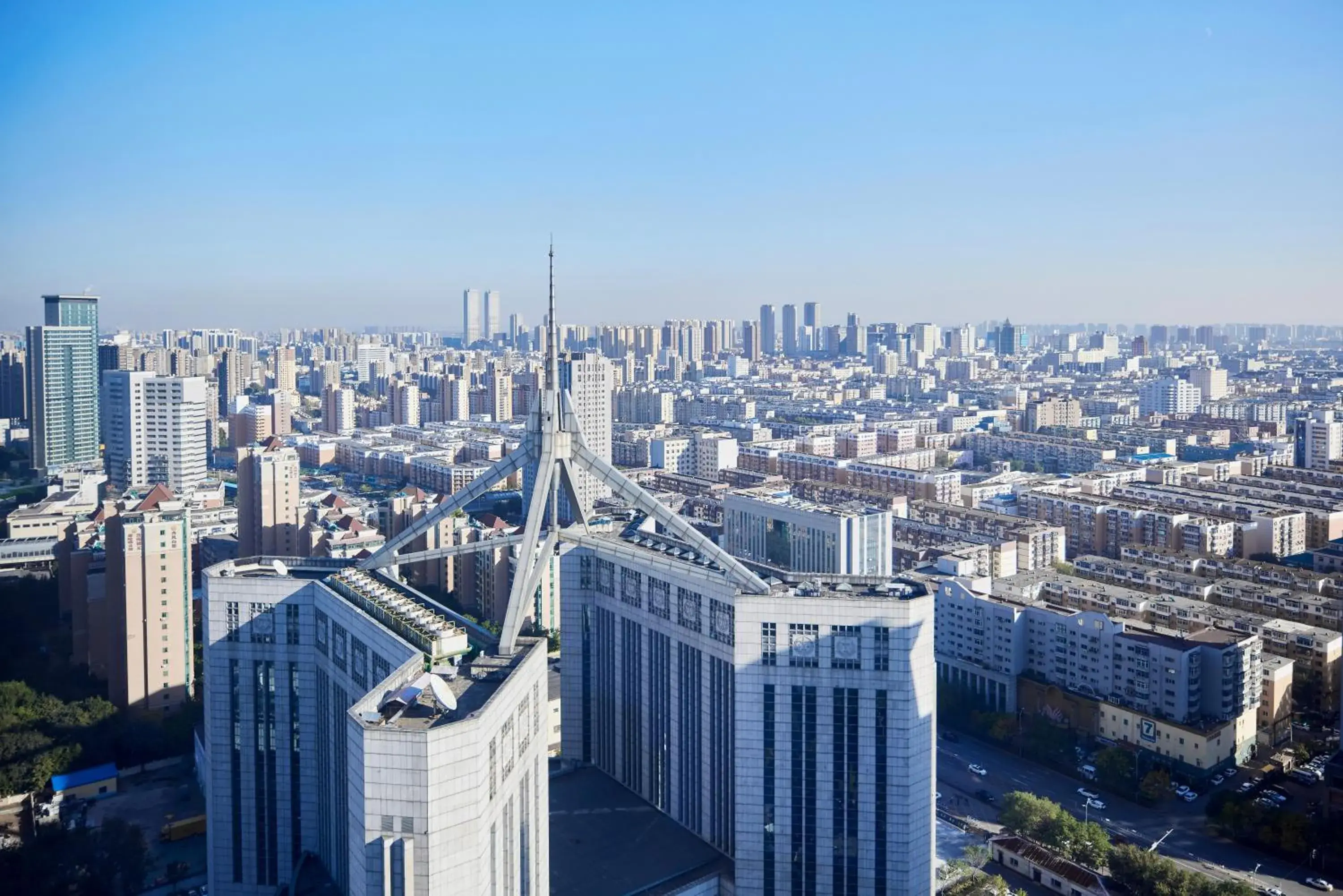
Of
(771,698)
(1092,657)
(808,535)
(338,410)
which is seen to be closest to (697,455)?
(338,410)

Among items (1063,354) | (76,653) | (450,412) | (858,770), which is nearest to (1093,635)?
(858,770)

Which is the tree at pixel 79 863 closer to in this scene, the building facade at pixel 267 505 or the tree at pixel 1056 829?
the tree at pixel 1056 829

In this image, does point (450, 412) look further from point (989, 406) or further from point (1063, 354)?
point (1063, 354)

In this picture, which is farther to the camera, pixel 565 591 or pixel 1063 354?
pixel 1063 354

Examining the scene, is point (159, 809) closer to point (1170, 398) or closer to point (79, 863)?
point (79, 863)

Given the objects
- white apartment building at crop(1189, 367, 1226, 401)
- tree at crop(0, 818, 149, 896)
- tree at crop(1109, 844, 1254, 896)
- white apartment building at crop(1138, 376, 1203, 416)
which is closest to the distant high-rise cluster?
tree at crop(0, 818, 149, 896)

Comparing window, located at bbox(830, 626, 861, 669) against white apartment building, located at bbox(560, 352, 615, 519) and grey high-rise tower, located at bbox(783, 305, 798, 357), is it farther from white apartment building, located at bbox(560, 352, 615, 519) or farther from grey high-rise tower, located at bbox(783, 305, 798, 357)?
grey high-rise tower, located at bbox(783, 305, 798, 357)

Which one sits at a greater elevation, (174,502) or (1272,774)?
(174,502)

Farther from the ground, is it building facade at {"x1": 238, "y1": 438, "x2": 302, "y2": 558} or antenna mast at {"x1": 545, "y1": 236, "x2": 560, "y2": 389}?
antenna mast at {"x1": 545, "y1": 236, "x2": 560, "y2": 389}
